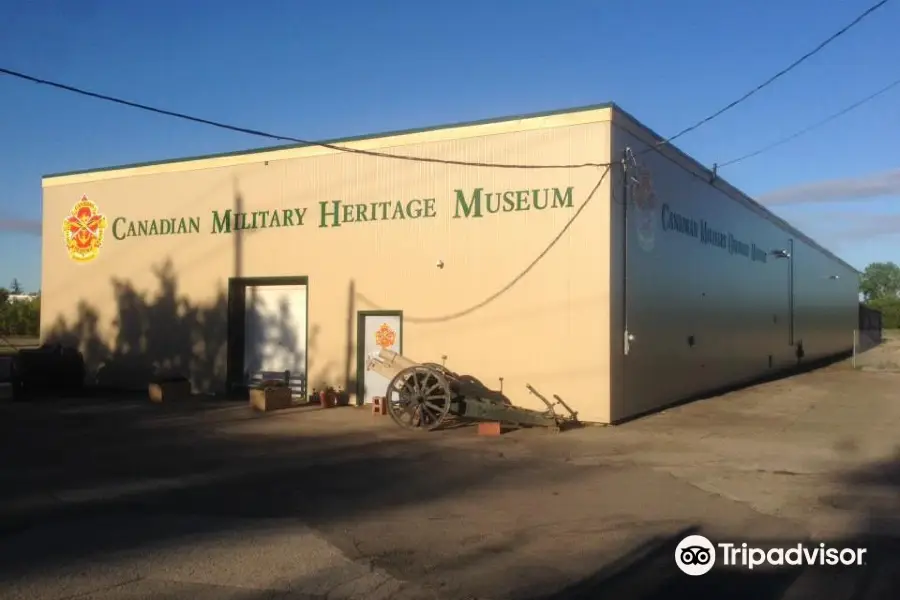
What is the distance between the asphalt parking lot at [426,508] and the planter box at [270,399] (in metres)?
2.05

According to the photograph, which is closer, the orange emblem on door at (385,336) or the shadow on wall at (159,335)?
the orange emblem on door at (385,336)

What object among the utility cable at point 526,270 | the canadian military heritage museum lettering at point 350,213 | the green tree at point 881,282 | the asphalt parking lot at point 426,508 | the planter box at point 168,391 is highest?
the green tree at point 881,282

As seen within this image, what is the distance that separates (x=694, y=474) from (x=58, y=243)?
2096 cm

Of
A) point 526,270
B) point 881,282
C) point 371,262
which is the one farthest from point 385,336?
point 881,282

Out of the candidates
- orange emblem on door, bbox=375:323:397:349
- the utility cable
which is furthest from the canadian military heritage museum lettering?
orange emblem on door, bbox=375:323:397:349

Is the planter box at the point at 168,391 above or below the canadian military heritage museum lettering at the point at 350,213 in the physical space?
below

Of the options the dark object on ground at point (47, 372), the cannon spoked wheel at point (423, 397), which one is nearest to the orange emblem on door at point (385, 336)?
the cannon spoked wheel at point (423, 397)

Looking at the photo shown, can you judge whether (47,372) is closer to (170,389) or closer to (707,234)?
(170,389)

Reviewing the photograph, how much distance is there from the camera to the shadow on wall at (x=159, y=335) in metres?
21.5

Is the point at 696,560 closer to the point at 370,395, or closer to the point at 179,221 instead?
the point at 370,395

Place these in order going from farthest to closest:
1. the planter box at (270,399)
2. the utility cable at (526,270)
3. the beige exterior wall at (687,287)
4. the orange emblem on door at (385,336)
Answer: the orange emblem on door at (385,336)
the planter box at (270,399)
the beige exterior wall at (687,287)
the utility cable at (526,270)

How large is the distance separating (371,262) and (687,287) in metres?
8.27

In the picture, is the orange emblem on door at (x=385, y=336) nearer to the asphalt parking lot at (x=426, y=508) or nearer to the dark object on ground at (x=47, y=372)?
the asphalt parking lot at (x=426, y=508)

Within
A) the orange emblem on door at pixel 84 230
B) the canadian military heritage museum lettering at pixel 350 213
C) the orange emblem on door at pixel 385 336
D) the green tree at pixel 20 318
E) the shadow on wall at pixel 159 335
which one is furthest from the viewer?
the green tree at pixel 20 318
